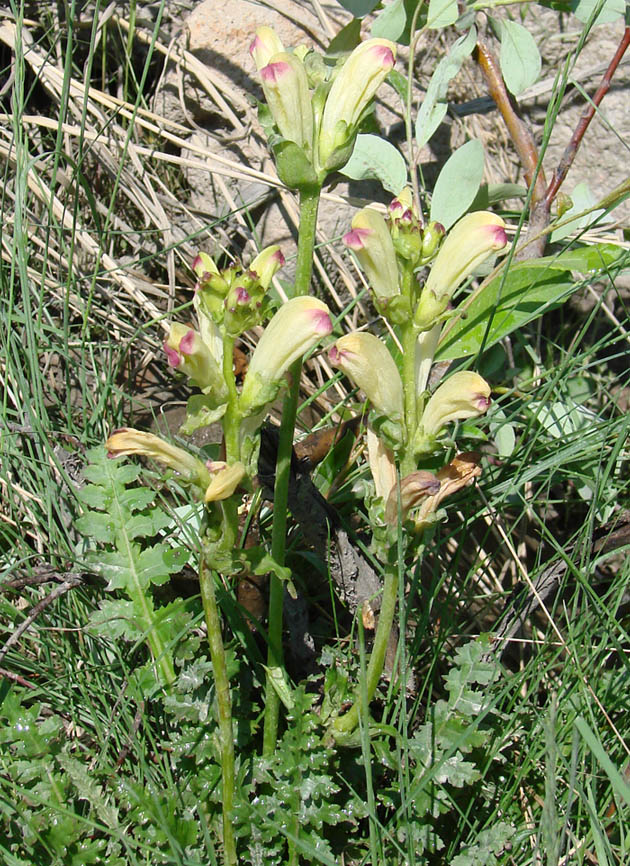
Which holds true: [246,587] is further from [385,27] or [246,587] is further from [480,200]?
[385,27]

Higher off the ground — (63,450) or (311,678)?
(63,450)

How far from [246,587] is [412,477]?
0.68 meters

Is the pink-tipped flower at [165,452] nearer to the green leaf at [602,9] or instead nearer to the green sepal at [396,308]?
the green sepal at [396,308]

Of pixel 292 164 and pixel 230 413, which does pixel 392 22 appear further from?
pixel 230 413

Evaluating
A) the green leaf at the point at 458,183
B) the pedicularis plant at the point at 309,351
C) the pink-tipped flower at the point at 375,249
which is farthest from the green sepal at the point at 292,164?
the green leaf at the point at 458,183

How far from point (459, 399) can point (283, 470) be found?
355 mm

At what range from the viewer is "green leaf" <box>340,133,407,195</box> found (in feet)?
7.86

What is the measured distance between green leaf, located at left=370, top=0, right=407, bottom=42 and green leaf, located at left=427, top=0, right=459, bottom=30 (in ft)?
0.27

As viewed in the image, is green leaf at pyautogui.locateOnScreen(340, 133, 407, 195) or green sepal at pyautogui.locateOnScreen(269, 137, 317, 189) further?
green leaf at pyautogui.locateOnScreen(340, 133, 407, 195)

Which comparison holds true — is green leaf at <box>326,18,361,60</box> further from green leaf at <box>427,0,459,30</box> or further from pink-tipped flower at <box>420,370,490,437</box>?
pink-tipped flower at <box>420,370,490,437</box>

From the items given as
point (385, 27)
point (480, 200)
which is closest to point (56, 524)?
point (480, 200)

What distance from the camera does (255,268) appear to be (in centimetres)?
150

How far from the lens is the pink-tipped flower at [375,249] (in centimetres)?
148

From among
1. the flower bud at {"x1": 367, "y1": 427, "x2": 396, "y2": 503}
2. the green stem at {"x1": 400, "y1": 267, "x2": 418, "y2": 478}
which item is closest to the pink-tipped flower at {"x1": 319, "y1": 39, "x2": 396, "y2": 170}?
the green stem at {"x1": 400, "y1": 267, "x2": 418, "y2": 478}
